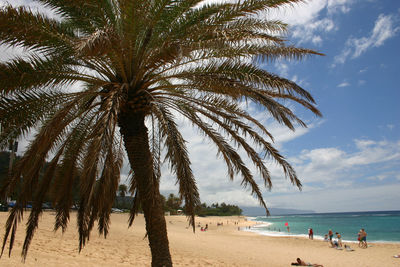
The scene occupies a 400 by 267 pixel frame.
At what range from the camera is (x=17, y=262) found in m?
7.09

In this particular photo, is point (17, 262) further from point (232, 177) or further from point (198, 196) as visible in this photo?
point (232, 177)

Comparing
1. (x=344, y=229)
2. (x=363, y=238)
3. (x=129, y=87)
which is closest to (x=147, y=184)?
(x=129, y=87)

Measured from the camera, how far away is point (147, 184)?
18.9 feet

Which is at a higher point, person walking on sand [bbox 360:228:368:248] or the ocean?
person walking on sand [bbox 360:228:368:248]

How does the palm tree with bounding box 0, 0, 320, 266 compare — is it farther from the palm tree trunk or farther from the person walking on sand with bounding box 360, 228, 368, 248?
the person walking on sand with bounding box 360, 228, 368, 248

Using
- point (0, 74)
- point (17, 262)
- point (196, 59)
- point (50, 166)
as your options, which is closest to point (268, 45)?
point (196, 59)

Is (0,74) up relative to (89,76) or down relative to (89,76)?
down

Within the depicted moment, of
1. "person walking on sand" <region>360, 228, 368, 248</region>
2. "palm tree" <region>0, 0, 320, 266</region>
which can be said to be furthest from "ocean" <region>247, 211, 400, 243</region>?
"palm tree" <region>0, 0, 320, 266</region>

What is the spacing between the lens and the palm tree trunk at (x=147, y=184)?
5.75m

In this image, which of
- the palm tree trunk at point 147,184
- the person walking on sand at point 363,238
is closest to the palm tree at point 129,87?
the palm tree trunk at point 147,184

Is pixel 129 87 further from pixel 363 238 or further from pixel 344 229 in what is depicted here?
pixel 344 229

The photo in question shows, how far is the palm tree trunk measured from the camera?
5746mm

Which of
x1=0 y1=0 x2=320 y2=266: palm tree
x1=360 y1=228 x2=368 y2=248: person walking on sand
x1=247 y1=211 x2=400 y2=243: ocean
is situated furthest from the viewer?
x1=247 y1=211 x2=400 y2=243: ocean

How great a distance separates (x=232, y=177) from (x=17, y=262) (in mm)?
5695
